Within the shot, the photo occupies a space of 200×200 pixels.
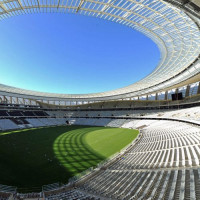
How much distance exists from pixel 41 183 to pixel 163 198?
1036 centimetres

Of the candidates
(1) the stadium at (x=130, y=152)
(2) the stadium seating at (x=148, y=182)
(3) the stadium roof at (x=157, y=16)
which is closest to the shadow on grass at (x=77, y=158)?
(1) the stadium at (x=130, y=152)

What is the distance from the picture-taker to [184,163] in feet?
40.2

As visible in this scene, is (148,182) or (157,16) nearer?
(148,182)

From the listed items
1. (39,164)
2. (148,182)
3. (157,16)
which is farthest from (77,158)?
(157,16)

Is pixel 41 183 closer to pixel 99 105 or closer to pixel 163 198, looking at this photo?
pixel 163 198

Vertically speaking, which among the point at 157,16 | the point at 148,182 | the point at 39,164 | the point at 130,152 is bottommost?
the point at 39,164

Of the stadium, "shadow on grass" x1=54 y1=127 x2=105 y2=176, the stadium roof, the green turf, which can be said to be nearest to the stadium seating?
the stadium

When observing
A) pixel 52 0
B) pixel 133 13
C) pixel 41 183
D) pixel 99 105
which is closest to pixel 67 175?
pixel 41 183

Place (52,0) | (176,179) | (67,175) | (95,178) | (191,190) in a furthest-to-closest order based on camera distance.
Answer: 1. (52,0)
2. (67,175)
3. (95,178)
4. (176,179)
5. (191,190)

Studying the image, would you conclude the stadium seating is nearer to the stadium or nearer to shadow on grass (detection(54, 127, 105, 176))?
the stadium

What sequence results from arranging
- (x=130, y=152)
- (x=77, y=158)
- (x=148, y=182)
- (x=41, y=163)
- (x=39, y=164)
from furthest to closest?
(x=130, y=152), (x=77, y=158), (x=41, y=163), (x=39, y=164), (x=148, y=182)

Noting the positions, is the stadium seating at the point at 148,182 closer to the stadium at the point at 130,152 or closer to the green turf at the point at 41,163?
the stadium at the point at 130,152

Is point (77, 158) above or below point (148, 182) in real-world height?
below

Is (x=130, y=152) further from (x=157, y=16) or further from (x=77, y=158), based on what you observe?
(x=157, y=16)
